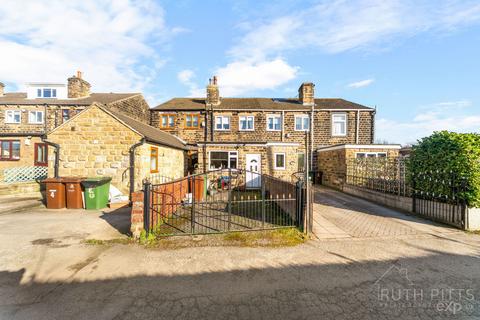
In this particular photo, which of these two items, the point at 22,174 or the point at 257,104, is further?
the point at 257,104

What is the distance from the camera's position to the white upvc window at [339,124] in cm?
1981

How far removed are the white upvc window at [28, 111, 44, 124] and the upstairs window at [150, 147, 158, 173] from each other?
54.5ft

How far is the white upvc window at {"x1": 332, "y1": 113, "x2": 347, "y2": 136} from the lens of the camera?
19.8 m

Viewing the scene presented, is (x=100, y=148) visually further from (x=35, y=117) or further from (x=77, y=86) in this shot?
(x=35, y=117)

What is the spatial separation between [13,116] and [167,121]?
15.0m

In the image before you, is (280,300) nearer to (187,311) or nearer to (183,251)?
(187,311)

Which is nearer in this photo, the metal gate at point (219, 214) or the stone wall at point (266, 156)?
the metal gate at point (219, 214)

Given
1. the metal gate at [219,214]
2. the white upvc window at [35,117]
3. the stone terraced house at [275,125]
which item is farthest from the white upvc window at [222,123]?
the white upvc window at [35,117]

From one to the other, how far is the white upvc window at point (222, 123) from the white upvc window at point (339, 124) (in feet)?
33.8

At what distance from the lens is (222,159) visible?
14984mm

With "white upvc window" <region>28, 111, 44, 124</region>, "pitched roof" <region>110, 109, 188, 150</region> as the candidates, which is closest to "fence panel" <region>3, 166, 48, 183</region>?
"white upvc window" <region>28, 111, 44, 124</region>

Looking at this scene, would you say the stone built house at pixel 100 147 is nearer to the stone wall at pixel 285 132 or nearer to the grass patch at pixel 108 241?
the grass patch at pixel 108 241

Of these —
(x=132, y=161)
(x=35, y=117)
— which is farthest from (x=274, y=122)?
(x=35, y=117)

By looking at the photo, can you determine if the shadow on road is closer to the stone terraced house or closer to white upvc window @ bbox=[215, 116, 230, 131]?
the stone terraced house
